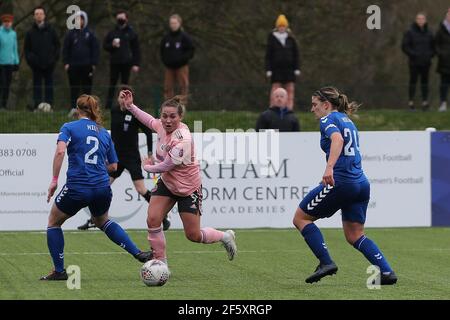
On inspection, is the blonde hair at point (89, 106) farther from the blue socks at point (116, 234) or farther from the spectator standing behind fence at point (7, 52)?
the spectator standing behind fence at point (7, 52)

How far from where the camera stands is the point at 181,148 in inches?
461

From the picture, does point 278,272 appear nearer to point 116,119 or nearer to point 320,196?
point 320,196

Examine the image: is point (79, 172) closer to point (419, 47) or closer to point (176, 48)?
point (176, 48)

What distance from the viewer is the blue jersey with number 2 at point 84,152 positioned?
11.9 m

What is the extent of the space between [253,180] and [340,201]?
7.23 metres

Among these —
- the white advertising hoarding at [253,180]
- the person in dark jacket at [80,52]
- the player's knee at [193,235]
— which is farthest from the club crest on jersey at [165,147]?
the person in dark jacket at [80,52]

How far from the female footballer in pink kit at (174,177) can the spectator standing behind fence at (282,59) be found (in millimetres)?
10106

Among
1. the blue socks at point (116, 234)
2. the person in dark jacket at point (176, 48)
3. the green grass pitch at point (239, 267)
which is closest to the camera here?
the green grass pitch at point (239, 267)

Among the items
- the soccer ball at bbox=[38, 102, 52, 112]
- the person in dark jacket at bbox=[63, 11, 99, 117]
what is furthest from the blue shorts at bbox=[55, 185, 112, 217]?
the person in dark jacket at bbox=[63, 11, 99, 117]

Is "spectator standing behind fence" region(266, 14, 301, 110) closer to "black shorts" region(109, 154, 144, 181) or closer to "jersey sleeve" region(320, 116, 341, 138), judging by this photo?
"black shorts" region(109, 154, 144, 181)

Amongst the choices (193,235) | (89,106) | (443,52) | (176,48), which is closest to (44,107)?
(176,48)
